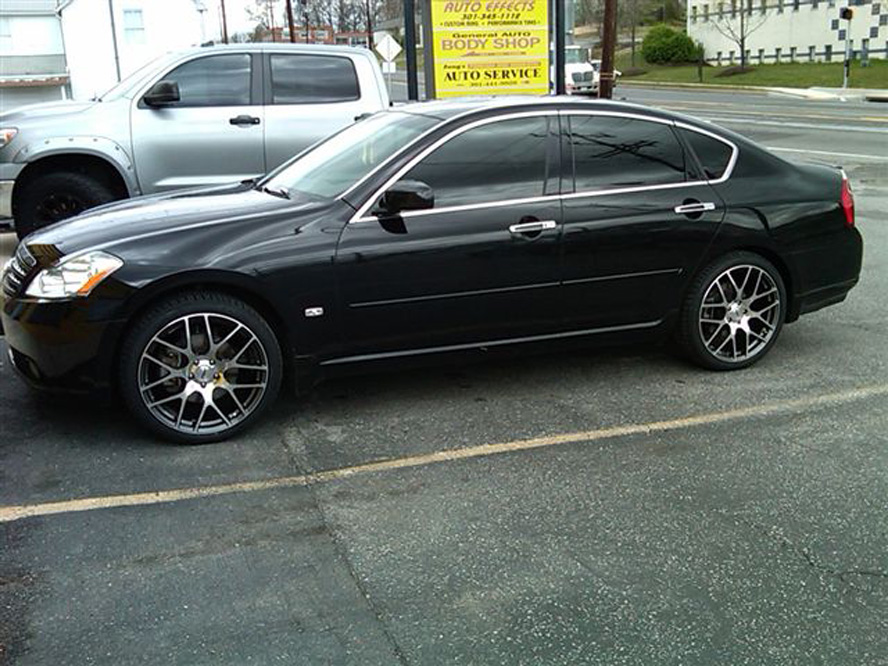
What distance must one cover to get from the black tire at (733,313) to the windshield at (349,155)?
184 cm

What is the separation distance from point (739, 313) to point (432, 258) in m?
1.99

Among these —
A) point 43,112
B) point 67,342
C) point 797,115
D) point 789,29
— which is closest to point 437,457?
point 67,342

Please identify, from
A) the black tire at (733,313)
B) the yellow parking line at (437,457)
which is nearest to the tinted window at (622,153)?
the black tire at (733,313)

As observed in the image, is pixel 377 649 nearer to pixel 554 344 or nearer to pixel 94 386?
pixel 94 386

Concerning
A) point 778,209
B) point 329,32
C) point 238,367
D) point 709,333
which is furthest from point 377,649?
point 329,32

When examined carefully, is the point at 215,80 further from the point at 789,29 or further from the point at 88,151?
the point at 789,29

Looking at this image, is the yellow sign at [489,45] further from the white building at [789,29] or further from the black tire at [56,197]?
the white building at [789,29]

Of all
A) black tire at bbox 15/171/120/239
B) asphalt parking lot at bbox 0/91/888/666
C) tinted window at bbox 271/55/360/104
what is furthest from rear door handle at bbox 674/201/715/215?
black tire at bbox 15/171/120/239

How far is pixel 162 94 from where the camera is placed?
27.7ft

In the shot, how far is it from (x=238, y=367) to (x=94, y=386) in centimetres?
66

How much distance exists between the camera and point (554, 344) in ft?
17.1

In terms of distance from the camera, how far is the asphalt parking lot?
303 cm

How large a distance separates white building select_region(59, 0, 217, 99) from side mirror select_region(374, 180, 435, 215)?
43.2 metres

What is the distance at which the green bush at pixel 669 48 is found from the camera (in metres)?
64.2
